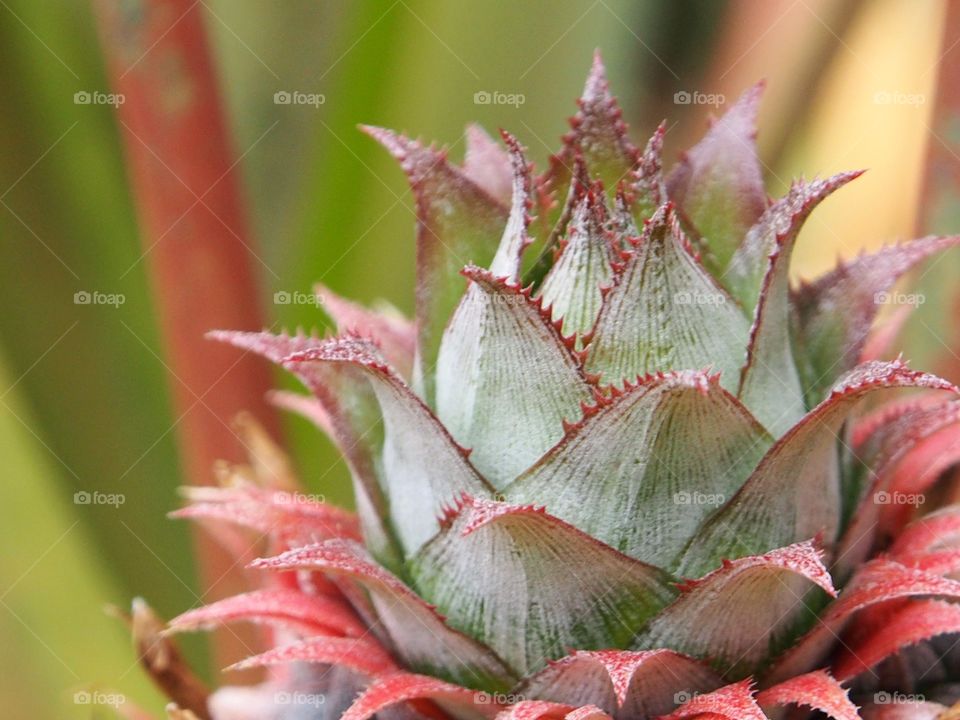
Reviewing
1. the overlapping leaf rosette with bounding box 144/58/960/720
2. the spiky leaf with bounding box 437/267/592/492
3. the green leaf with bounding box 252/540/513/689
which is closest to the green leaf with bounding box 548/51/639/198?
the overlapping leaf rosette with bounding box 144/58/960/720

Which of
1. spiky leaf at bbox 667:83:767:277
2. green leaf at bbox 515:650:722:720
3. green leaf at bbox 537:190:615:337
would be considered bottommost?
green leaf at bbox 515:650:722:720

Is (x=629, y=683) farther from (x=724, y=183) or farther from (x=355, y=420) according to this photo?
(x=724, y=183)

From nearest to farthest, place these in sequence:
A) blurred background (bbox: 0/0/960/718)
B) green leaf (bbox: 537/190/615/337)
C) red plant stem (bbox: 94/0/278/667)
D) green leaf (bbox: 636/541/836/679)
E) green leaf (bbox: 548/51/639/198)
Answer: green leaf (bbox: 636/541/836/679) < green leaf (bbox: 537/190/615/337) < green leaf (bbox: 548/51/639/198) < red plant stem (bbox: 94/0/278/667) < blurred background (bbox: 0/0/960/718)

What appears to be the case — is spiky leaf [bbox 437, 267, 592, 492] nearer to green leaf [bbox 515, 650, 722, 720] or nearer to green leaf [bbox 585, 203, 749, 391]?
green leaf [bbox 585, 203, 749, 391]

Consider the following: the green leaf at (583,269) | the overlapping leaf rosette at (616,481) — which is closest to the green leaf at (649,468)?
the overlapping leaf rosette at (616,481)

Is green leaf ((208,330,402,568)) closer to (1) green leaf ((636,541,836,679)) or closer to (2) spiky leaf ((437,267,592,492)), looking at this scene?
(2) spiky leaf ((437,267,592,492))

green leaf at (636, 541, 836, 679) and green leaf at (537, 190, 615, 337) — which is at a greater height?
green leaf at (537, 190, 615, 337)

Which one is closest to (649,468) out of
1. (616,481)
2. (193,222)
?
(616,481)

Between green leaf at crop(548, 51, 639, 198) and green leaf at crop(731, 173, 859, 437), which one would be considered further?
green leaf at crop(548, 51, 639, 198)

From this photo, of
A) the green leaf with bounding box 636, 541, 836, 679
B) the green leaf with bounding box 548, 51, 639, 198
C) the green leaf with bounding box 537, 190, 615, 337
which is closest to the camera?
the green leaf with bounding box 636, 541, 836, 679
